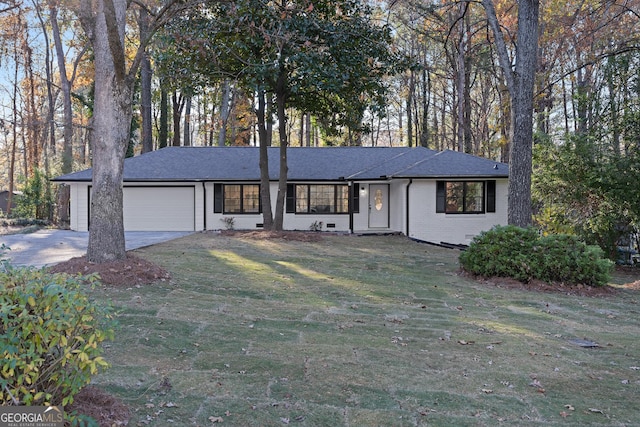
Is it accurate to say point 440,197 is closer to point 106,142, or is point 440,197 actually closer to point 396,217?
point 396,217

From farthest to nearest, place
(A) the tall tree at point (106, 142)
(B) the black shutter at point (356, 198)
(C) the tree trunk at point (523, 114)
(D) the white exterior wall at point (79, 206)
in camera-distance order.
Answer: (B) the black shutter at point (356, 198) → (D) the white exterior wall at point (79, 206) → (C) the tree trunk at point (523, 114) → (A) the tall tree at point (106, 142)

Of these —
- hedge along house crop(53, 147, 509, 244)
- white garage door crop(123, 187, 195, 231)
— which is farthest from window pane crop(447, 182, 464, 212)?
white garage door crop(123, 187, 195, 231)

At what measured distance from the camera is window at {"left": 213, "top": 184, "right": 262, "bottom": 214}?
20594 millimetres

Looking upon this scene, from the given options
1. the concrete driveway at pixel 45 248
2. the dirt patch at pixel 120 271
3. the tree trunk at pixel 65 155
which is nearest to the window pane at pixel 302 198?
the concrete driveway at pixel 45 248

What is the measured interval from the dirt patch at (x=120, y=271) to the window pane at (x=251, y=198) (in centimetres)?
1212

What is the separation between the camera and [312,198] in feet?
68.3

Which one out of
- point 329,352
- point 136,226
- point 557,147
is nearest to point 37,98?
point 136,226

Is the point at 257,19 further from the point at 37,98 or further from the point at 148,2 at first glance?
the point at 37,98

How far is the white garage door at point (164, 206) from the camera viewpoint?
20781 millimetres

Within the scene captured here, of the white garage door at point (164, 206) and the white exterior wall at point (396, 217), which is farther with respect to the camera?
the white garage door at point (164, 206)

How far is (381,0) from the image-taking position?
2183cm

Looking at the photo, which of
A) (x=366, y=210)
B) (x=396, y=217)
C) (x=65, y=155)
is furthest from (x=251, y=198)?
(x=65, y=155)

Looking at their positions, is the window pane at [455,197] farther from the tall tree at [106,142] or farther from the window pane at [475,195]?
the tall tree at [106,142]

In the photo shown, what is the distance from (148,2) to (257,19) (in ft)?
39.6
